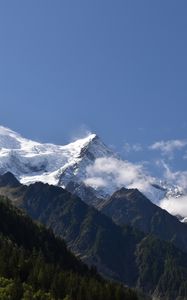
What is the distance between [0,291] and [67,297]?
27.3 m

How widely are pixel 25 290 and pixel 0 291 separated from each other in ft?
44.7

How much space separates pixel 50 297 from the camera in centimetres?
19262

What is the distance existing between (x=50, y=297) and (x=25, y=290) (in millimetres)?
8098

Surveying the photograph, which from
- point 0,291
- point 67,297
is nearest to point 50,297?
point 67,297

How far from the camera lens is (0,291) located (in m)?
177

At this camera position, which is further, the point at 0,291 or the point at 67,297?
the point at 67,297

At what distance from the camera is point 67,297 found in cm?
19762

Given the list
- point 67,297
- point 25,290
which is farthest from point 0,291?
point 67,297

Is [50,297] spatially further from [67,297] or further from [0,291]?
[0,291]

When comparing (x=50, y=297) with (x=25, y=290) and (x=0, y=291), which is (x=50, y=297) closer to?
(x=25, y=290)

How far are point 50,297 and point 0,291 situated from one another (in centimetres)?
2036

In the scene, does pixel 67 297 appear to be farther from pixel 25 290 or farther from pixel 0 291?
pixel 0 291

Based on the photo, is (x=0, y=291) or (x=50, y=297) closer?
(x=0, y=291)
